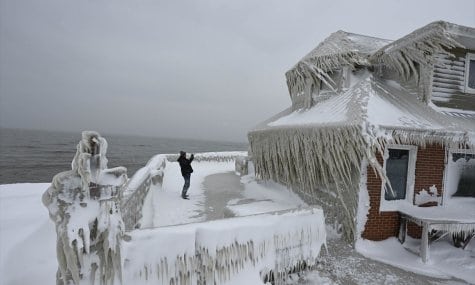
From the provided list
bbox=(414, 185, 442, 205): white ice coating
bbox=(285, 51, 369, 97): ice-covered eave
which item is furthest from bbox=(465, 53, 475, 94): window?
bbox=(414, 185, 442, 205): white ice coating

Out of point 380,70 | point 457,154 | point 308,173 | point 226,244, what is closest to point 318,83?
→ point 380,70

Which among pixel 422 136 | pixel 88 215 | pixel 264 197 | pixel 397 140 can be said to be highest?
pixel 422 136

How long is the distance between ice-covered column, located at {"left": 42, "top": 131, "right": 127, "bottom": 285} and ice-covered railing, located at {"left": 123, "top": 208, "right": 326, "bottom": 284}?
0.28 m

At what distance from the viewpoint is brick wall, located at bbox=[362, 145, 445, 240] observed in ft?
22.1

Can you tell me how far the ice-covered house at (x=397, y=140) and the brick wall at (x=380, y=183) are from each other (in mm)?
29

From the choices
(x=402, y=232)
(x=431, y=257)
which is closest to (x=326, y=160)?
(x=402, y=232)

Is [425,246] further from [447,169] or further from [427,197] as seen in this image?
[447,169]

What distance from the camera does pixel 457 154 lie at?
7.57 m

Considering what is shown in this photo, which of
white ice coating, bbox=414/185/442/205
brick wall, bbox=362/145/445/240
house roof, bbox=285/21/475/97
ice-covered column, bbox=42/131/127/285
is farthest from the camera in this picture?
white ice coating, bbox=414/185/442/205

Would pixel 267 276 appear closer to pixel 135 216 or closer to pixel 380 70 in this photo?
pixel 135 216

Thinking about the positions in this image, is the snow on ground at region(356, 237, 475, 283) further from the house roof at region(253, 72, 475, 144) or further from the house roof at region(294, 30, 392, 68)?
the house roof at region(294, 30, 392, 68)

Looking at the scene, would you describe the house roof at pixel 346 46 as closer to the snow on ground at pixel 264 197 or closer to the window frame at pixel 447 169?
the window frame at pixel 447 169

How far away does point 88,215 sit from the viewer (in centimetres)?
323

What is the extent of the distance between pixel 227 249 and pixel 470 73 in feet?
30.9
